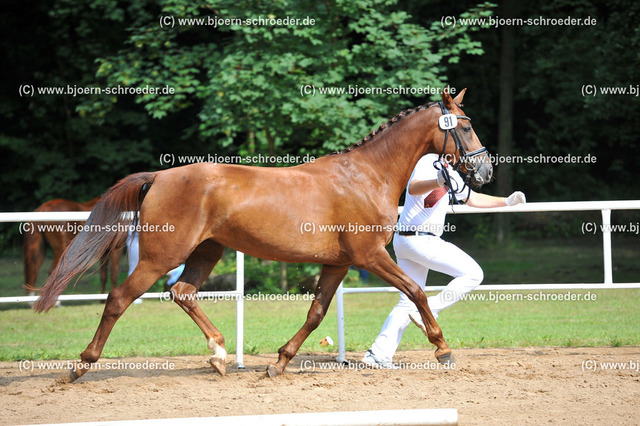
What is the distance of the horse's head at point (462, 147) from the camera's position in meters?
5.62

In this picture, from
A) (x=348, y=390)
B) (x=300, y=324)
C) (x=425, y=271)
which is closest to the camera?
(x=348, y=390)

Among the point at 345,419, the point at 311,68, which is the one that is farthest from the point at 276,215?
the point at 311,68

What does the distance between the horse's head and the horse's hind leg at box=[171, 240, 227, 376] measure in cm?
207

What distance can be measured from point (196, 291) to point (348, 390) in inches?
62.3

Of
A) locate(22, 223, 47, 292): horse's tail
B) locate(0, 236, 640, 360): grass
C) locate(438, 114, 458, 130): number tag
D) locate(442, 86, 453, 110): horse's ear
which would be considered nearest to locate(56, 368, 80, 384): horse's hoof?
locate(0, 236, 640, 360): grass

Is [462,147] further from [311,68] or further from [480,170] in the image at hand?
[311,68]

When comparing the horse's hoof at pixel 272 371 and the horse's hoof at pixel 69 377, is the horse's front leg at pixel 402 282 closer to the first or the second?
the horse's hoof at pixel 272 371

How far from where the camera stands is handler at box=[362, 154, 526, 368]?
5.88 meters

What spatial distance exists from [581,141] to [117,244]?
17548 mm

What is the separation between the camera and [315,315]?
586 centimetres

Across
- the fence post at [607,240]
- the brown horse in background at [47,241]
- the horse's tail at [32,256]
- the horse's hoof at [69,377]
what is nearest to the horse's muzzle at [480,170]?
the fence post at [607,240]

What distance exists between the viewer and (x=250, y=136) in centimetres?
1327

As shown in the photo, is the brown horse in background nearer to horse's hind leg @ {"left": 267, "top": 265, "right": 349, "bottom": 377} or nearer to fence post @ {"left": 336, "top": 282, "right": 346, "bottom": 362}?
fence post @ {"left": 336, "top": 282, "right": 346, "bottom": 362}

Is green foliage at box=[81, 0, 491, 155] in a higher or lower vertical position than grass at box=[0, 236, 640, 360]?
higher
